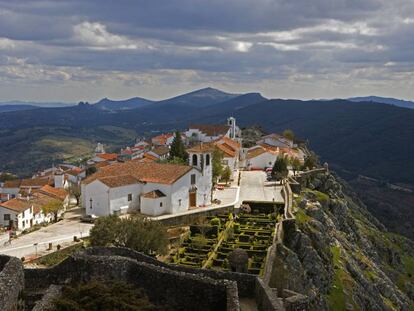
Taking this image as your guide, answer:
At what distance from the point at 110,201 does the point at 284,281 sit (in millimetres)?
22406

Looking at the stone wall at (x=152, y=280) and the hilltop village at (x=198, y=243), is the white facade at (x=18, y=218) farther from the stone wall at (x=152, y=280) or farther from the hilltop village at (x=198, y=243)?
the stone wall at (x=152, y=280)

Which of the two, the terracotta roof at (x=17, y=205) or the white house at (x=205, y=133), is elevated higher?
the white house at (x=205, y=133)

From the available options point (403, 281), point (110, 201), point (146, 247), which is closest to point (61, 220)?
point (110, 201)

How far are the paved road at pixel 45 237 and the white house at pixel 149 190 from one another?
10.1 feet

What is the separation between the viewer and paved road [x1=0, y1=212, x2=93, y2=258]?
3716 centimetres

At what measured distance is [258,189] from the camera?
6231 centimetres

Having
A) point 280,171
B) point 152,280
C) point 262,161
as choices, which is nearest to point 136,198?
point 280,171

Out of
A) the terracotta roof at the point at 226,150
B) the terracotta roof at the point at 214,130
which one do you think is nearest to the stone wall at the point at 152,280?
the terracotta roof at the point at 226,150

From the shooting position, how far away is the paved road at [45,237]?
122ft

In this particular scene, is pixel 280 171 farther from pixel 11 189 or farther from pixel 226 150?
pixel 11 189

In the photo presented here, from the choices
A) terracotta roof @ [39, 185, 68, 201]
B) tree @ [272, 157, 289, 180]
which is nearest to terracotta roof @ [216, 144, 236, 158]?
tree @ [272, 157, 289, 180]

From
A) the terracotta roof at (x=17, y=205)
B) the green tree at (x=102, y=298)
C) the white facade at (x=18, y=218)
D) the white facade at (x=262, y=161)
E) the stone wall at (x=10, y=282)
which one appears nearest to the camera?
the green tree at (x=102, y=298)

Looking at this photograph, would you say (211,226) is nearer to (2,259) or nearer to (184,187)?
(184,187)

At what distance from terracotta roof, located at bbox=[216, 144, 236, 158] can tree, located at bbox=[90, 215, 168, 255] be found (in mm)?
43384
